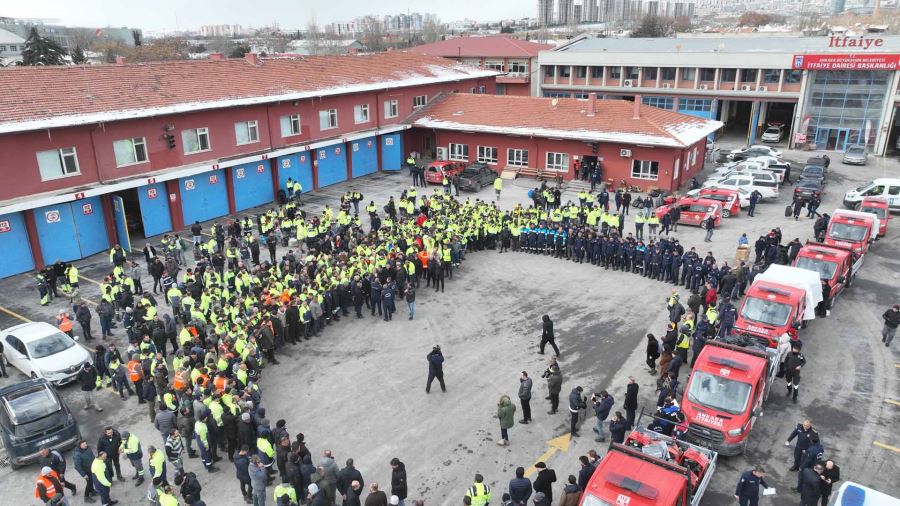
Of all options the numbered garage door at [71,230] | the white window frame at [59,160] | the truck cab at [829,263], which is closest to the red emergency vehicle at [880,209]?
Answer: the truck cab at [829,263]

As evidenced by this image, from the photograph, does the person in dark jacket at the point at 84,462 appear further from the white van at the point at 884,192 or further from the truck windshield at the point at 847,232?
the white van at the point at 884,192

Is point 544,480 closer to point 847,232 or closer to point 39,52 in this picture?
point 847,232

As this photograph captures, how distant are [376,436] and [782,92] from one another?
45135mm

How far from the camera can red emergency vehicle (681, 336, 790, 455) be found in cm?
1290

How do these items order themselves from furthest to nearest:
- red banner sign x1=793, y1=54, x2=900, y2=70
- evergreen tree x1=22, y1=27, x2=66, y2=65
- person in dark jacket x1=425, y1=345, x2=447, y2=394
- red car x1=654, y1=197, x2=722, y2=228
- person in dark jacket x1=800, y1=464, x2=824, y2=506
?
1. evergreen tree x1=22, y1=27, x2=66, y2=65
2. red banner sign x1=793, y1=54, x2=900, y2=70
3. red car x1=654, y1=197, x2=722, y2=228
4. person in dark jacket x1=425, y1=345, x2=447, y2=394
5. person in dark jacket x1=800, y1=464, x2=824, y2=506

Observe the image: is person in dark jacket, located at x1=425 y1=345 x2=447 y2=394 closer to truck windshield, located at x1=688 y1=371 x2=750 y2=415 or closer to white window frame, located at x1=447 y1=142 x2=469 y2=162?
truck windshield, located at x1=688 y1=371 x2=750 y2=415

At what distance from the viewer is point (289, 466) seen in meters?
11.6

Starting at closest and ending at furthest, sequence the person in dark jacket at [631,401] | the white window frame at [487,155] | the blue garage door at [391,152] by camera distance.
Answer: the person in dark jacket at [631,401], the white window frame at [487,155], the blue garage door at [391,152]

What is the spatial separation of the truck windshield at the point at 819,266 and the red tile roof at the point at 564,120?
43.1 feet

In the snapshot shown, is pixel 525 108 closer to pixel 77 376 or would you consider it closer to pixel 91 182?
pixel 91 182

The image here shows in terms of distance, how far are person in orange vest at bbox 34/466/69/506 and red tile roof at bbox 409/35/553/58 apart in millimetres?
56232

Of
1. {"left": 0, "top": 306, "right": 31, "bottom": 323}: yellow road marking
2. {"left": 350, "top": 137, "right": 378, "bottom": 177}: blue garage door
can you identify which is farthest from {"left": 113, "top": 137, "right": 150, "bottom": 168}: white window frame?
{"left": 350, "top": 137, "right": 378, "bottom": 177}: blue garage door

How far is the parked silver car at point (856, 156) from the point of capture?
1577 inches

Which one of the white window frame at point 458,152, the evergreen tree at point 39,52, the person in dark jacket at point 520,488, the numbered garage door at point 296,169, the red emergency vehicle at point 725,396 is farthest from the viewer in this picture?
the evergreen tree at point 39,52
